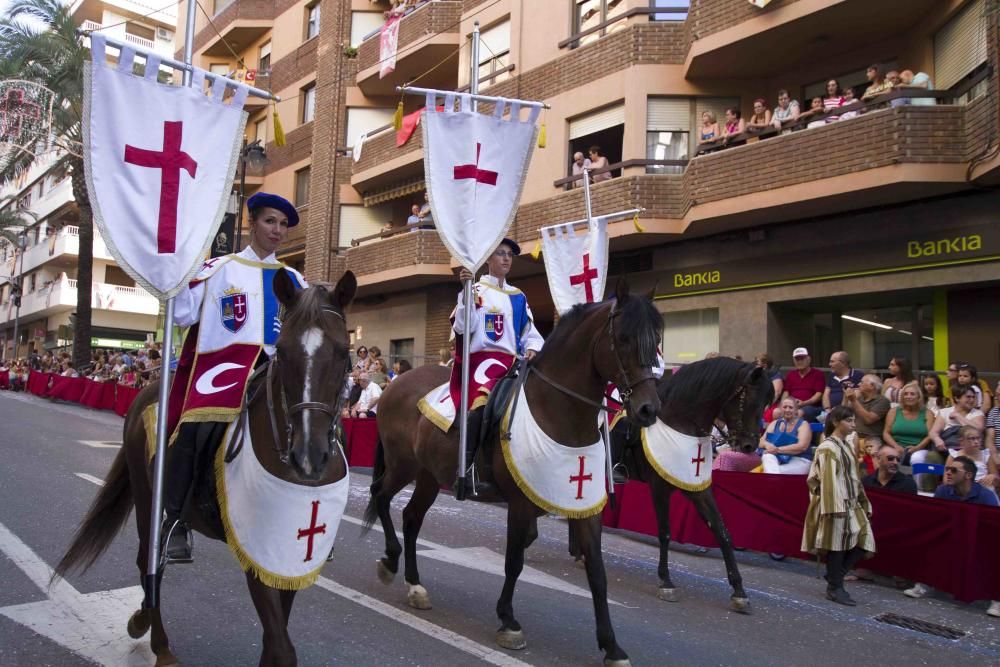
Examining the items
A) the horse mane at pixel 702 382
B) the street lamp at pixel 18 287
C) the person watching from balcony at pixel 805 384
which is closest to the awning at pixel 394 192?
the person watching from balcony at pixel 805 384

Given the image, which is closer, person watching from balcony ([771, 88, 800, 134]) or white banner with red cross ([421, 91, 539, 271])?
white banner with red cross ([421, 91, 539, 271])

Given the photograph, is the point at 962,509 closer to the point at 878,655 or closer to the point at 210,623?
the point at 878,655

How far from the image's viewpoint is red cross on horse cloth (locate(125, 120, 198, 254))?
4.12 m

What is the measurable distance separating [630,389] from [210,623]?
315 cm

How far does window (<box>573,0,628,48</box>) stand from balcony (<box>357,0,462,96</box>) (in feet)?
15.0

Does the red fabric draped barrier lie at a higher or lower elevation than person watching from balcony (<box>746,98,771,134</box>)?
lower

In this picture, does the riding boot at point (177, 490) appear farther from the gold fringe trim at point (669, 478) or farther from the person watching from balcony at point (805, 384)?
the person watching from balcony at point (805, 384)

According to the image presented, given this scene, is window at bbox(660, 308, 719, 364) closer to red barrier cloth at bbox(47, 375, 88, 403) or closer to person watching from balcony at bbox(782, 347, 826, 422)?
person watching from balcony at bbox(782, 347, 826, 422)

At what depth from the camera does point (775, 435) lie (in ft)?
32.2

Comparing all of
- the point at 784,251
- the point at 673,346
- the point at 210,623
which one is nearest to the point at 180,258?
the point at 210,623

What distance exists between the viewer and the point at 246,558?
12.0 feet

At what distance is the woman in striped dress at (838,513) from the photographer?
7.39 m

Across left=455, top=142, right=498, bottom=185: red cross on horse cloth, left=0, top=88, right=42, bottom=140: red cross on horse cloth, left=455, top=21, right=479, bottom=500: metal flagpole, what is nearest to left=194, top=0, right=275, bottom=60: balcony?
left=0, top=88, right=42, bottom=140: red cross on horse cloth

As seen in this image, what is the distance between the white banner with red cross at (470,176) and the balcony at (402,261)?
46.0 feet
